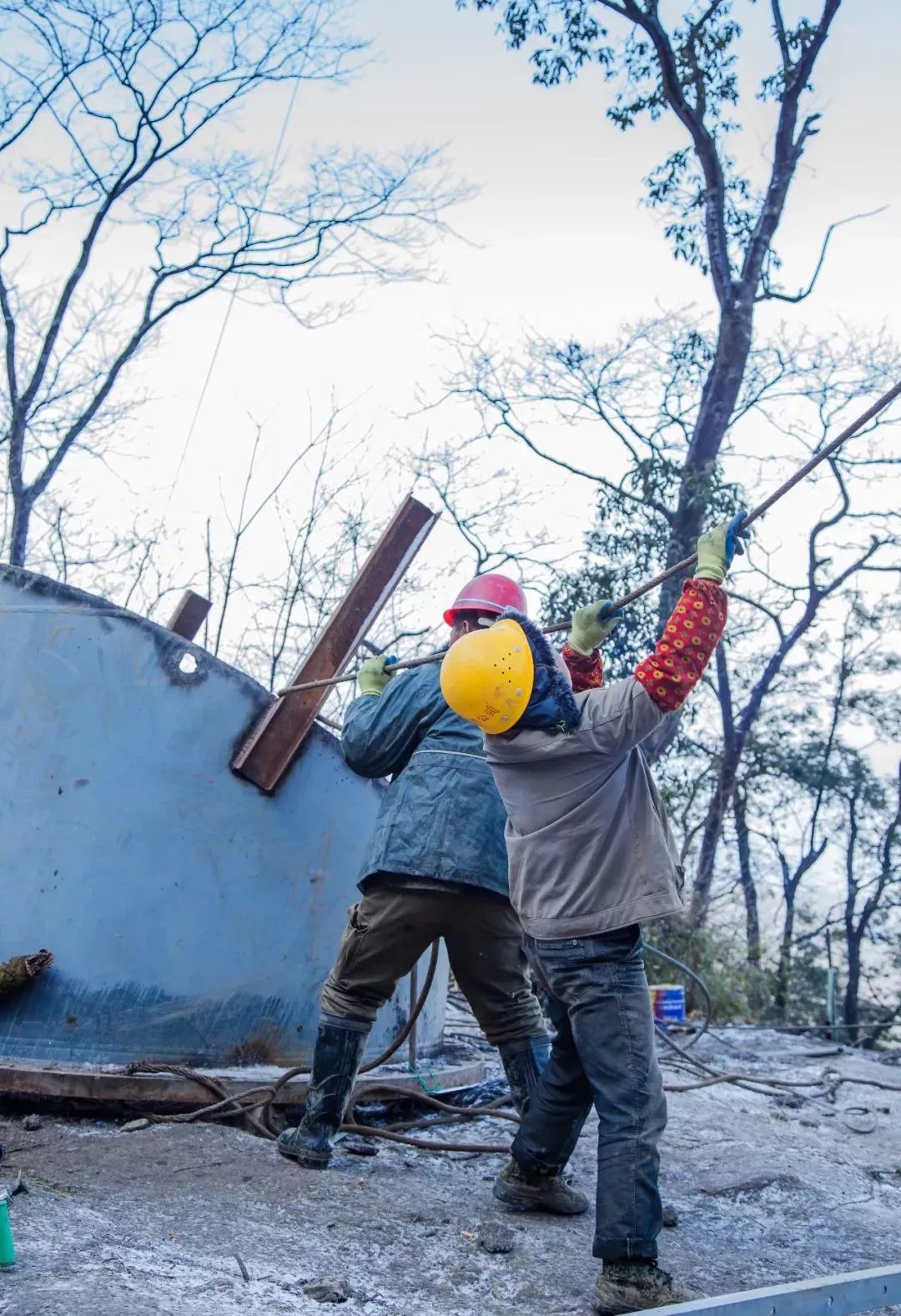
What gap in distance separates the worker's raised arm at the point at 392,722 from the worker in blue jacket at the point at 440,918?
0.25 ft

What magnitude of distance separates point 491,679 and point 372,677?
1.12 meters

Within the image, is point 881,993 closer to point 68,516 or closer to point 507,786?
point 68,516

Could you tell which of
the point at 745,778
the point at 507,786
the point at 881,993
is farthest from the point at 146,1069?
the point at 881,993

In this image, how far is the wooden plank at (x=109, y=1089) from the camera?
10.5 feet

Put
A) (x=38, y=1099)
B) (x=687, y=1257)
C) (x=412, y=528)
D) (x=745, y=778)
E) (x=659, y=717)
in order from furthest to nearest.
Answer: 1. (x=745, y=778)
2. (x=412, y=528)
3. (x=38, y=1099)
4. (x=687, y=1257)
5. (x=659, y=717)

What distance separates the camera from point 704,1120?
4.27 m

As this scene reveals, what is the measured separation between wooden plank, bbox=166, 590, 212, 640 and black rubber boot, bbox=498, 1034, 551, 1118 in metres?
2.53

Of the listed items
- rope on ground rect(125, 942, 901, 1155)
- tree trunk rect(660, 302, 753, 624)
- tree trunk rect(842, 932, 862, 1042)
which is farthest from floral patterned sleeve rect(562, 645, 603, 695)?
tree trunk rect(842, 932, 862, 1042)

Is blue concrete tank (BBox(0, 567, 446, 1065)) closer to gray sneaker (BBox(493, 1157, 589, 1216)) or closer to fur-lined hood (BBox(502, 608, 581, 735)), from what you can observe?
gray sneaker (BBox(493, 1157, 589, 1216))

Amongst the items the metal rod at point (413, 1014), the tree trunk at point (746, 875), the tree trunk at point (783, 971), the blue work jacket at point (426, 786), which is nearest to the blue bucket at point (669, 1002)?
the metal rod at point (413, 1014)

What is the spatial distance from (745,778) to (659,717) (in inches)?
635

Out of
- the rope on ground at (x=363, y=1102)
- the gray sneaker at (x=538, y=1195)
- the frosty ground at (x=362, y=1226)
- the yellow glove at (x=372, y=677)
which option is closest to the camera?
the frosty ground at (x=362, y=1226)

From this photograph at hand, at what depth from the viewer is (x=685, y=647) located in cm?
247

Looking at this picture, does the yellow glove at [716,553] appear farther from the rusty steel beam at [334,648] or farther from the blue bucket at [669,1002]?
the blue bucket at [669,1002]
